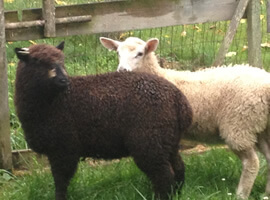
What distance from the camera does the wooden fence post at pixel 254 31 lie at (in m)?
6.27

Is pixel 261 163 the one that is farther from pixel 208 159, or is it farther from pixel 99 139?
pixel 99 139

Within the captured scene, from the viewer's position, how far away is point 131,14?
6.04 metres

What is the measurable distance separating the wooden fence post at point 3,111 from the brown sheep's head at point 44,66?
3.21ft

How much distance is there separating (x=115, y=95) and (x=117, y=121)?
0.22 m

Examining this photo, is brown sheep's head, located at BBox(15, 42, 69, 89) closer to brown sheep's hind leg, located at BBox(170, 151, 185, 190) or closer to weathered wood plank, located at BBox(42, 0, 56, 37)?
weathered wood plank, located at BBox(42, 0, 56, 37)

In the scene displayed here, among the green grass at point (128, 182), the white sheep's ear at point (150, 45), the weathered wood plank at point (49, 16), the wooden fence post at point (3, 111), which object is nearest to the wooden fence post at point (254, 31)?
the white sheep's ear at point (150, 45)

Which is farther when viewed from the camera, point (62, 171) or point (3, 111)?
point (3, 111)

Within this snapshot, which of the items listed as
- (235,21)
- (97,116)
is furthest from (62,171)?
(235,21)

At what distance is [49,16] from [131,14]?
36.1 inches

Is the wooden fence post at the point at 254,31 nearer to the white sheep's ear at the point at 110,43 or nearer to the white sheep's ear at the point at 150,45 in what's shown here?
the white sheep's ear at the point at 150,45

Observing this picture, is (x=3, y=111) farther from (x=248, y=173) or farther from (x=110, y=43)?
(x=248, y=173)

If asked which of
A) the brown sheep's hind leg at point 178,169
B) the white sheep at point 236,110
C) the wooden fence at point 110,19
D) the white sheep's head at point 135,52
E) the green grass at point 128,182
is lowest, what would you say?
the green grass at point 128,182

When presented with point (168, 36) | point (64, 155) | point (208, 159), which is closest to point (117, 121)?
point (64, 155)

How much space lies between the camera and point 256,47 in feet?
20.8
